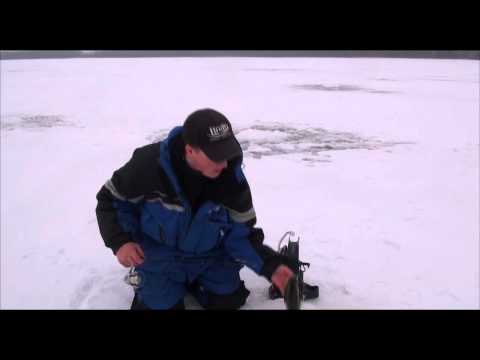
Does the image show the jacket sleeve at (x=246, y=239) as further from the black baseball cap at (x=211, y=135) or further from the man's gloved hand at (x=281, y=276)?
the black baseball cap at (x=211, y=135)

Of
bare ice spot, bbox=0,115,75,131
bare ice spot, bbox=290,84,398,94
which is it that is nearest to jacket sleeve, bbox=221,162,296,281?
bare ice spot, bbox=0,115,75,131

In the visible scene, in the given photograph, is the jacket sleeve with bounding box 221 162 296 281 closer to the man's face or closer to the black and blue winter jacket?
the black and blue winter jacket

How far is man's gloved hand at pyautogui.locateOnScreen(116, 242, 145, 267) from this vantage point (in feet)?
5.88

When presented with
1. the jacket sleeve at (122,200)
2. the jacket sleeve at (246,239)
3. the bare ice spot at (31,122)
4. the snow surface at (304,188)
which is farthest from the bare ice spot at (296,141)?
the jacket sleeve at (122,200)

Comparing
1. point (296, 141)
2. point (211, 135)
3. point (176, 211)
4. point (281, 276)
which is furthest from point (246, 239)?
point (296, 141)

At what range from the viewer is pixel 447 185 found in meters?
3.69

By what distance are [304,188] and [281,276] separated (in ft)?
6.40

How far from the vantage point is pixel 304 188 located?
11.9ft

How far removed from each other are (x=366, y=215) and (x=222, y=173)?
179cm

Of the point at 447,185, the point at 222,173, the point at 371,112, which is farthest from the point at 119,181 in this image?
the point at 371,112

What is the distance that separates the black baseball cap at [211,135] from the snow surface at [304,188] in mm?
954

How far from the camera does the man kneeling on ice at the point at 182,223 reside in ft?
5.77

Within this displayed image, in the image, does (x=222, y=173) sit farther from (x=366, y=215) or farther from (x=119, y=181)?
(x=366, y=215)

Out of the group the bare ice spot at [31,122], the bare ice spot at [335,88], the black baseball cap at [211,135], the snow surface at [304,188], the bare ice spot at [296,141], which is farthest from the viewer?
the bare ice spot at [335,88]
